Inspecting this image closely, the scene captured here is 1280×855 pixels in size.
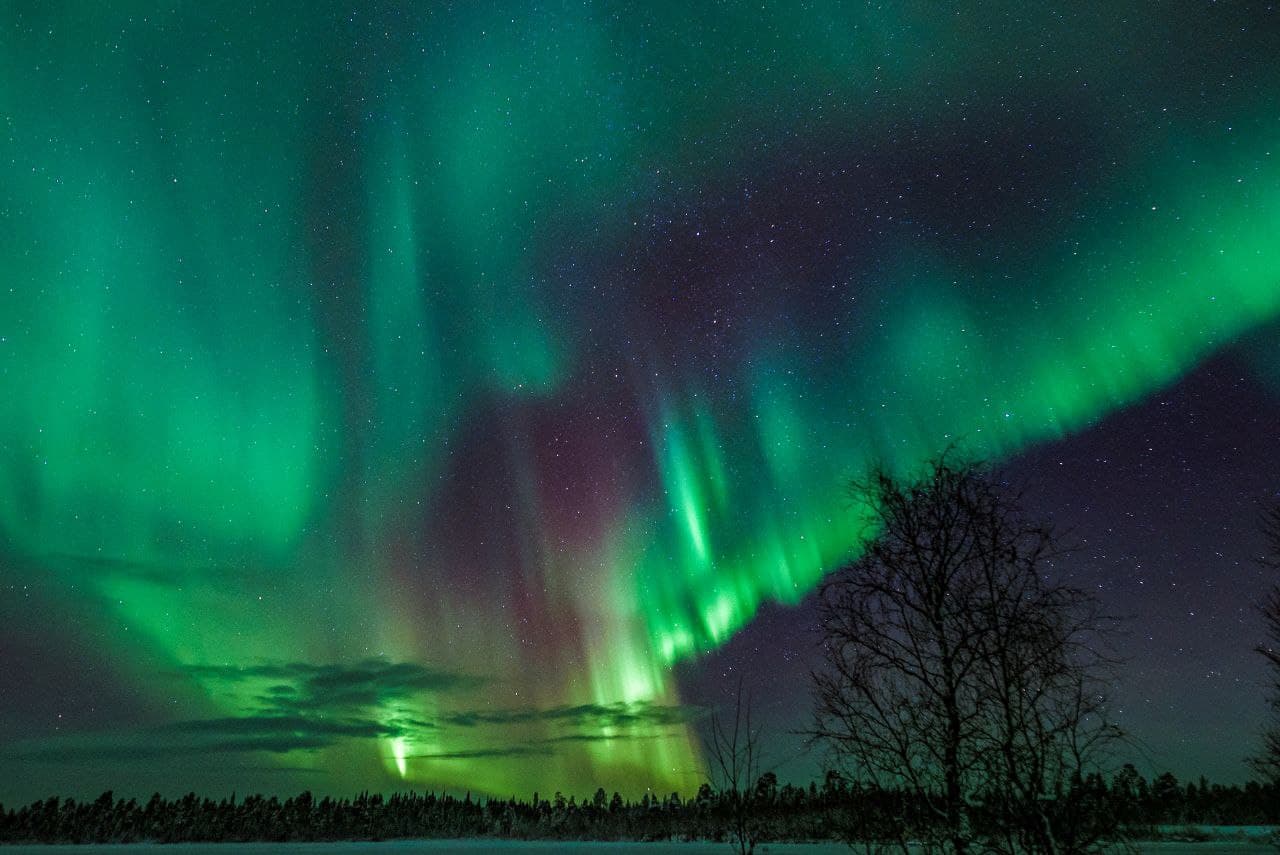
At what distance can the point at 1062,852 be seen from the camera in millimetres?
5668

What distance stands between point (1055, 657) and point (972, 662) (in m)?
0.74

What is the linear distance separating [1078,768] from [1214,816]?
76142 millimetres

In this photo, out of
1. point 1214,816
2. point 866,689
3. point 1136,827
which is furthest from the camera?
point 1214,816

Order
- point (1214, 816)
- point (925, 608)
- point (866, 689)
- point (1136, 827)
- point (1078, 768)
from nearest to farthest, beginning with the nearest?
1. point (1078, 768)
2. point (1136, 827)
3. point (866, 689)
4. point (925, 608)
5. point (1214, 816)

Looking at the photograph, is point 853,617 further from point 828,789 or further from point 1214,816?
point 1214,816

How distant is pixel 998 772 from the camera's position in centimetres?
591

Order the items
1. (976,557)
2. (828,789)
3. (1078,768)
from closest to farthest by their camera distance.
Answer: (1078,768), (828,789), (976,557)

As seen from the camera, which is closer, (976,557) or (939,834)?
(939,834)

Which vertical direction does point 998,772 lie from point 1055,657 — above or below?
below

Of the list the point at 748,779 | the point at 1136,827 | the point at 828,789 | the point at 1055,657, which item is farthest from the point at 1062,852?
the point at 748,779

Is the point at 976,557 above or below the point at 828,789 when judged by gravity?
above

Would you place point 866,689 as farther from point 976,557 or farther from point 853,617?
point 976,557

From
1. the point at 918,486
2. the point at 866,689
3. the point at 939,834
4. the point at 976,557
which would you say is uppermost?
the point at 918,486

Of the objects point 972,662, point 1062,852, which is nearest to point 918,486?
point 972,662
